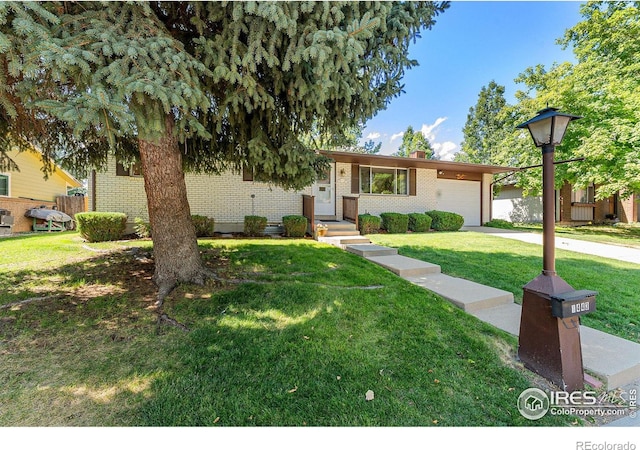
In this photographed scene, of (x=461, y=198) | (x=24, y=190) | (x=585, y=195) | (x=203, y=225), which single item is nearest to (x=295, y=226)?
(x=203, y=225)

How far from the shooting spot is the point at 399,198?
40.9ft

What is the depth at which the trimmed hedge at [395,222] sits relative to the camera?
10902 mm

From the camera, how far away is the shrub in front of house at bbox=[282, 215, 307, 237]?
30.0ft

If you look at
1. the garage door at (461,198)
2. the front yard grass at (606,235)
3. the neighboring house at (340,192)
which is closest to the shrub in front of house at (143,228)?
the neighboring house at (340,192)

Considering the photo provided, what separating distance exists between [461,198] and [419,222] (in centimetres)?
435

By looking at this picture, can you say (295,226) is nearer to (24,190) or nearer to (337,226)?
(337,226)

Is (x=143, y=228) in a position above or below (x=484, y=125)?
below

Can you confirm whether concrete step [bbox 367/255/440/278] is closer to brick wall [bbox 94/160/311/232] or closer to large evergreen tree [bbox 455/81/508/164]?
brick wall [bbox 94/160/311/232]

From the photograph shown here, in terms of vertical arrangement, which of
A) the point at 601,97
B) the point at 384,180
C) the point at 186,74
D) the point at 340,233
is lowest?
the point at 340,233

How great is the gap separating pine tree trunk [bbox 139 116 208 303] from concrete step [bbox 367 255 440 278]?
3.27 m

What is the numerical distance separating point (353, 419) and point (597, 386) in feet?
7.11

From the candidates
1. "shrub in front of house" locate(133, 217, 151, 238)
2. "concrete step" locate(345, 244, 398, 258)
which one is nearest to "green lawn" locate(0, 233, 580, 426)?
"concrete step" locate(345, 244, 398, 258)

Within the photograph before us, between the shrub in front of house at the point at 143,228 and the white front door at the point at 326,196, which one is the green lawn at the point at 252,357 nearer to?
the shrub in front of house at the point at 143,228

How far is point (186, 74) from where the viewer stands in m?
2.69
